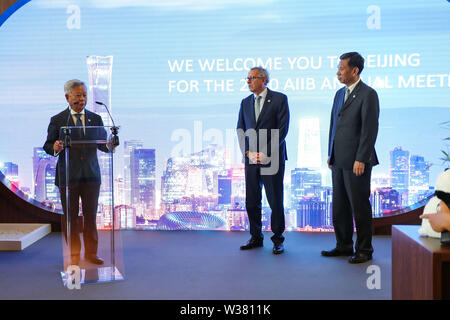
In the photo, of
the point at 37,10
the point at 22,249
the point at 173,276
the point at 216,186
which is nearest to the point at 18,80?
the point at 37,10

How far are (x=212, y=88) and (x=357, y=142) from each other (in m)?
1.81

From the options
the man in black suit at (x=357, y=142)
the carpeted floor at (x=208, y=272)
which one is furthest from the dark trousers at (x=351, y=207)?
the carpeted floor at (x=208, y=272)

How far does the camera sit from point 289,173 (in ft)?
16.1

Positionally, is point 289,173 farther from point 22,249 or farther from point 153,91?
point 22,249

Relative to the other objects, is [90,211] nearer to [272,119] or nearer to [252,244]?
[252,244]

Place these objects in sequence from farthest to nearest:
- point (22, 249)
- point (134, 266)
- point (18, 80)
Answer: point (18, 80), point (22, 249), point (134, 266)

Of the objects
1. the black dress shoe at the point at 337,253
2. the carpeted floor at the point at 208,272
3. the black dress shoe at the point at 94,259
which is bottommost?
the carpeted floor at the point at 208,272

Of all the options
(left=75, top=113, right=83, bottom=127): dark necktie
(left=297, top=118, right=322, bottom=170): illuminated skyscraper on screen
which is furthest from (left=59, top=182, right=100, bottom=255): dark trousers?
(left=297, top=118, right=322, bottom=170): illuminated skyscraper on screen

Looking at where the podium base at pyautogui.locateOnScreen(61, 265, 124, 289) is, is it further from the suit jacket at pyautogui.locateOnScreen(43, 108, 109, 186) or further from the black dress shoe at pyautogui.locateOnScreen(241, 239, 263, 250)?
the black dress shoe at pyautogui.locateOnScreen(241, 239, 263, 250)

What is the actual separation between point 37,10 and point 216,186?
2543 millimetres

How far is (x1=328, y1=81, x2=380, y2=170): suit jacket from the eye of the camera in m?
3.52

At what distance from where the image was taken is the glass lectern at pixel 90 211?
123 inches

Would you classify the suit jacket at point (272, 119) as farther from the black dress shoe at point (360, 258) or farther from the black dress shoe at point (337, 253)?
the black dress shoe at point (360, 258)

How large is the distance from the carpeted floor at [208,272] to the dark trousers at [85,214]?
258mm
